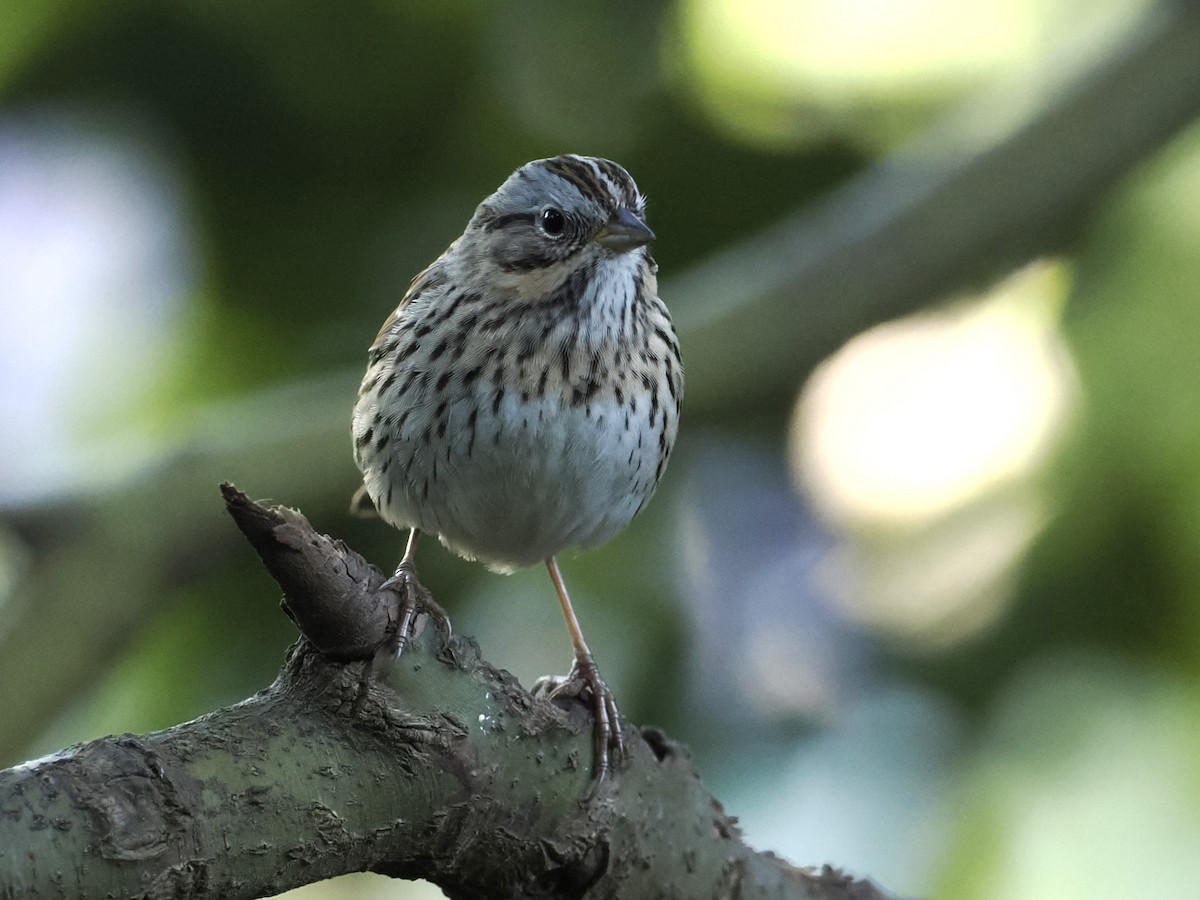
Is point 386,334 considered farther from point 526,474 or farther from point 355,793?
point 355,793

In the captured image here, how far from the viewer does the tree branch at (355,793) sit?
5.64 feet

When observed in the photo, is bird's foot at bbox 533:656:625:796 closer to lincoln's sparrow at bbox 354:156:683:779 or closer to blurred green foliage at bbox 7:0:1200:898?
lincoln's sparrow at bbox 354:156:683:779

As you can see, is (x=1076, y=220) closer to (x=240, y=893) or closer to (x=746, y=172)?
(x=746, y=172)

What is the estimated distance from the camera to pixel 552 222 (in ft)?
11.2

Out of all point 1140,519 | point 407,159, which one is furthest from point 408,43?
point 1140,519

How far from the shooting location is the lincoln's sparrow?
10.4 ft

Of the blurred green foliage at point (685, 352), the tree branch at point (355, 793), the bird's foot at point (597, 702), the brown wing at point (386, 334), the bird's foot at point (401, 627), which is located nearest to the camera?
the tree branch at point (355, 793)

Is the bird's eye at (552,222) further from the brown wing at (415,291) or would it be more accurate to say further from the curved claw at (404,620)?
the curved claw at (404,620)

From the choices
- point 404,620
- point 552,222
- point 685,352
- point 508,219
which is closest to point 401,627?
point 404,620

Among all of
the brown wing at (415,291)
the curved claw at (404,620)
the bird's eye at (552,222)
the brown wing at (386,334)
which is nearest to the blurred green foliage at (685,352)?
the brown wing at (386,334)

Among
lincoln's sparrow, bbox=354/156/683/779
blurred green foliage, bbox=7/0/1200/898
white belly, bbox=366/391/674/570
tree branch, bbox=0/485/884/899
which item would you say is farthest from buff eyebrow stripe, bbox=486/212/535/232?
tree branch, bbox=0/485/884/899

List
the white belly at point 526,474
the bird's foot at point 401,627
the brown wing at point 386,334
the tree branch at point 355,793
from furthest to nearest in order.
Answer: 1. the brown wing at point 386,334
2. the white belly at point 526,474
3. the bird's foot at point 401,627
4. the tree branch at point 355,793

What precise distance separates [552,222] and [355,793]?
5.62ft

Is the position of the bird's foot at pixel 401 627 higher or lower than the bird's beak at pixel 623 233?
lower
